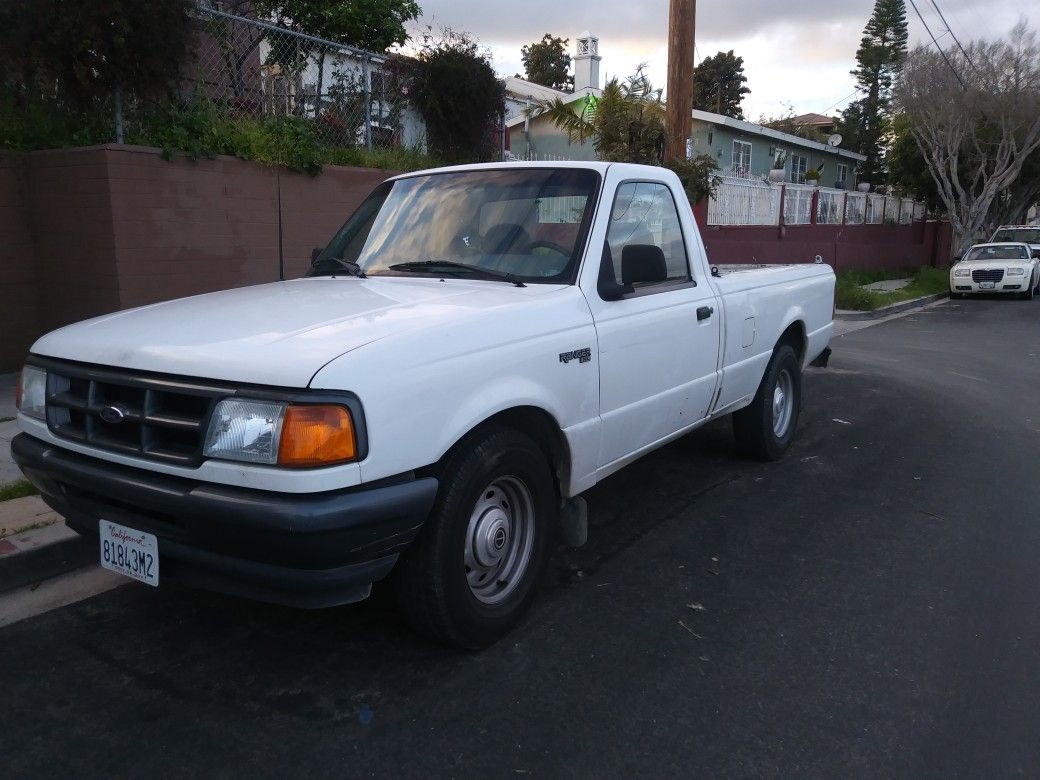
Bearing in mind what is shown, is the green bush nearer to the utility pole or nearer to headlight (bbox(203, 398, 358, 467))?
the utility pole

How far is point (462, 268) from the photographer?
4055mm

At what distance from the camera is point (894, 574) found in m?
4.32

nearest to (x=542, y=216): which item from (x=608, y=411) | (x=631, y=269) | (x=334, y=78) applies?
(x=631, y=269)

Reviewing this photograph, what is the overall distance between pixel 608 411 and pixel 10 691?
2.60 m

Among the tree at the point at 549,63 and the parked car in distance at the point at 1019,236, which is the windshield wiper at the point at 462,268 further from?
the tree at the point at 549,63

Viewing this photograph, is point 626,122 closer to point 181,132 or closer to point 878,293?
point 181,132

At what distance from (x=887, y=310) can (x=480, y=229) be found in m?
16.1

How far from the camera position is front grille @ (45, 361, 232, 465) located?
2.88 meters

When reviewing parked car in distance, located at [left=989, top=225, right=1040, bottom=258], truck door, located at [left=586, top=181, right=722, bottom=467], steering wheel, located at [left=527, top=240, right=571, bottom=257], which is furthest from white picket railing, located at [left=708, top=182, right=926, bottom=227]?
steering wheel, located at [left=527, top=240, right=571, bottom=257]

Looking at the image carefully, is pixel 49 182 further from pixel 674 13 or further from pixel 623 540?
pixel 674 13

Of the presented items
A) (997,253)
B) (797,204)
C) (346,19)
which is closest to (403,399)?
(346,19)

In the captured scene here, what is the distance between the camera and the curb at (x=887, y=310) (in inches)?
675

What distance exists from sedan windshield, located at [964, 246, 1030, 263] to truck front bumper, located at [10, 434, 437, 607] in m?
23.0

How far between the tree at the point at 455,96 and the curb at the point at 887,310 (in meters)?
8.91
